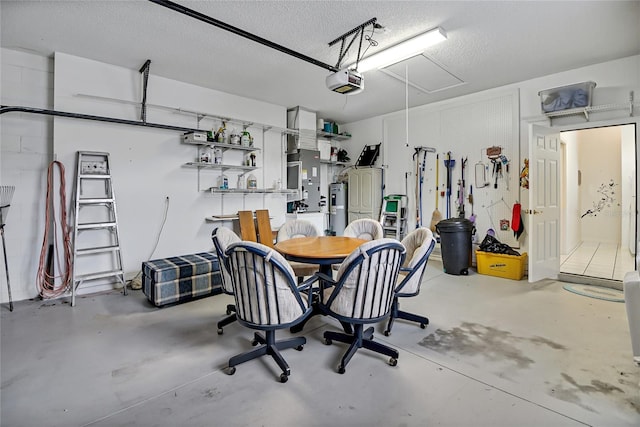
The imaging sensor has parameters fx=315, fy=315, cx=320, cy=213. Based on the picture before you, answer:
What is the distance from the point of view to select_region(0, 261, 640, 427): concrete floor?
5.99 ft

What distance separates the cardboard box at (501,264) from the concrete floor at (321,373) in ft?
3.94

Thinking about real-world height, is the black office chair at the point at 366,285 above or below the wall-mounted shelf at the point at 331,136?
below

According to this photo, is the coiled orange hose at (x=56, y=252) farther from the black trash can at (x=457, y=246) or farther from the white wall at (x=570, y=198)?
the white wall at (x=570, y=198)

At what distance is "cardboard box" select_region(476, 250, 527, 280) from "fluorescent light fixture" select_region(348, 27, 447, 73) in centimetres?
317

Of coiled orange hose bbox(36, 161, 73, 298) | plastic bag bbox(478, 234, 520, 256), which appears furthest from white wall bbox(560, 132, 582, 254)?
coiled orange hose bbox(36, 161, 73, 298)

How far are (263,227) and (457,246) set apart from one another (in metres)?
3.15

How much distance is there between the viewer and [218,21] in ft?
9.89

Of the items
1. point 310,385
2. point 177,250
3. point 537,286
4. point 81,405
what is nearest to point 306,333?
point 310,385

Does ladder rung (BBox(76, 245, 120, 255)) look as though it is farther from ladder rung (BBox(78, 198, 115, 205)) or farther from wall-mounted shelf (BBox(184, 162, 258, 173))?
wall-mounted shelf (BBox(184, 162, 258, 173))

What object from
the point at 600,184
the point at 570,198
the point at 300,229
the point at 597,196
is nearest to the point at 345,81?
the point at 300,229

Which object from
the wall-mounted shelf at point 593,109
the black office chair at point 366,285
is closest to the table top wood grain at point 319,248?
the black office chair at point 366,285

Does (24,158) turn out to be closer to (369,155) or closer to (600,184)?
Answer: (369,155)

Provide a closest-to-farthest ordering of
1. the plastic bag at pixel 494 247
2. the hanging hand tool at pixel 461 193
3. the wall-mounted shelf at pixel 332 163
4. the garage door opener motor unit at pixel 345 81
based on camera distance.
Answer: the garage door opener motor unit at pixel 345 81, the plastic bag at pixel 494 247, the hanging hand tool at pixel 461 193, the wall-mounted shelf at pixel 332 163

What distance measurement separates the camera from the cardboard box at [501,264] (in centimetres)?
464
